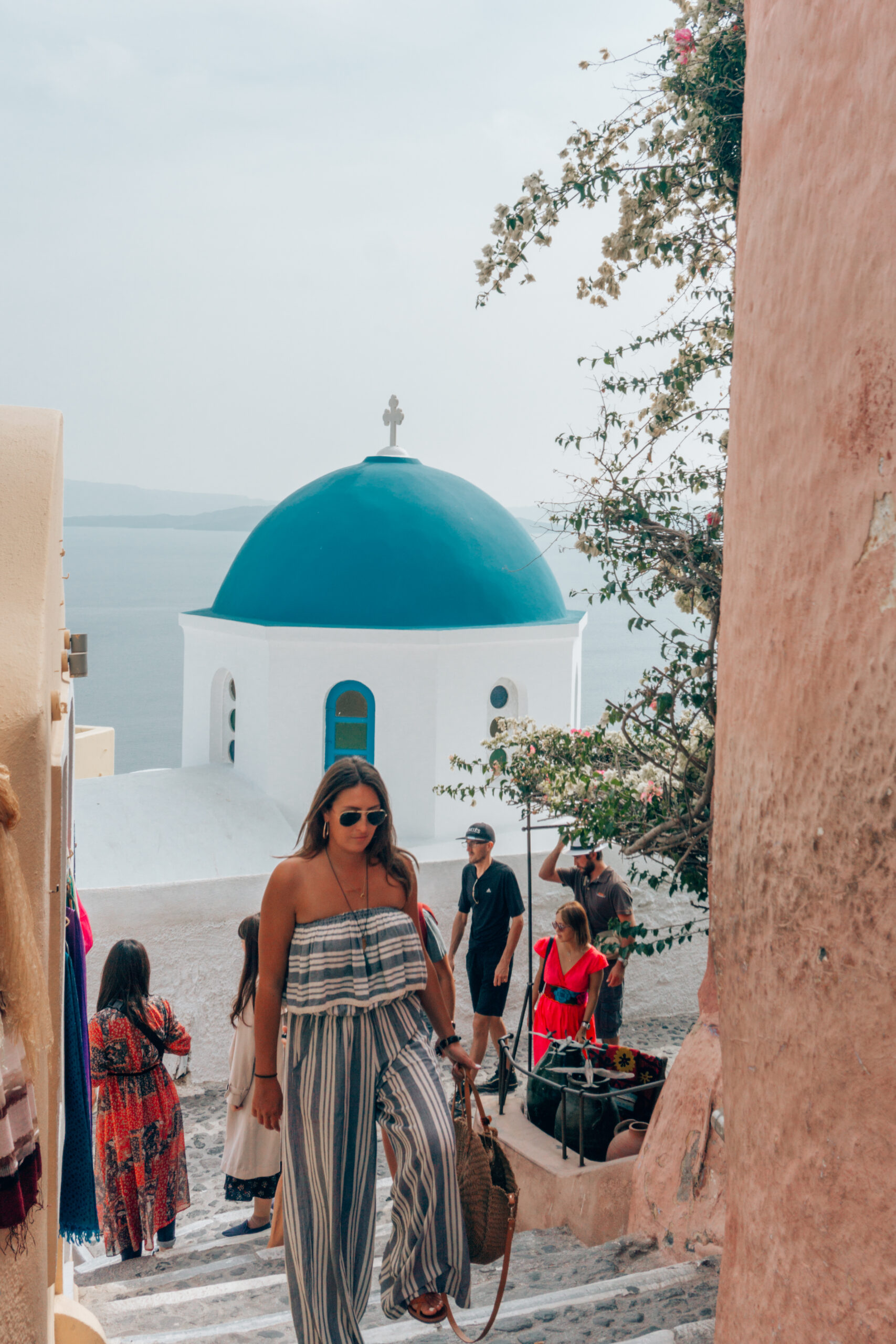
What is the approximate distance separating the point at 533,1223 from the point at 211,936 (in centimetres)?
411

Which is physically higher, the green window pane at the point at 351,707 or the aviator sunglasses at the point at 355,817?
the aviator sunglasses at the point at 355,817

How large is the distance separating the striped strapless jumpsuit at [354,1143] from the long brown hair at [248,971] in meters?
1.77

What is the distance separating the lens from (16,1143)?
2105mm

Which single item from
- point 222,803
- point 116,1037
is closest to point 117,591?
point 222,803

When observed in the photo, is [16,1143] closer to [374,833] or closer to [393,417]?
[374,833]

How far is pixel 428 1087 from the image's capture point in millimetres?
2740

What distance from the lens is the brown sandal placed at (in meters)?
2.72

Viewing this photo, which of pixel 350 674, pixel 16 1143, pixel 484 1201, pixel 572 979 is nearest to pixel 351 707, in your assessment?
pixel 350 674

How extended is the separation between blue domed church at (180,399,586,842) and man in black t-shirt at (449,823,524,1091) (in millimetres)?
5802

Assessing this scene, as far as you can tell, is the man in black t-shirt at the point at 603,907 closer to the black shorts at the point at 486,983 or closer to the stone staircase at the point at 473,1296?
the black shorts at the point at 486,983

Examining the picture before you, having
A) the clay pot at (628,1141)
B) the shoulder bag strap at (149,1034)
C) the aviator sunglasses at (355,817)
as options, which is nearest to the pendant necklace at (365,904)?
the aviator sunglasses at (355,817)

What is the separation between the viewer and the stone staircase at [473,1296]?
3.16 m

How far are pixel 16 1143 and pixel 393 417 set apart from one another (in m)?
13.7

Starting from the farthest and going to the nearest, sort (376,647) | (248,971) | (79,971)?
(376,647)
(248,971)
(79,971)
